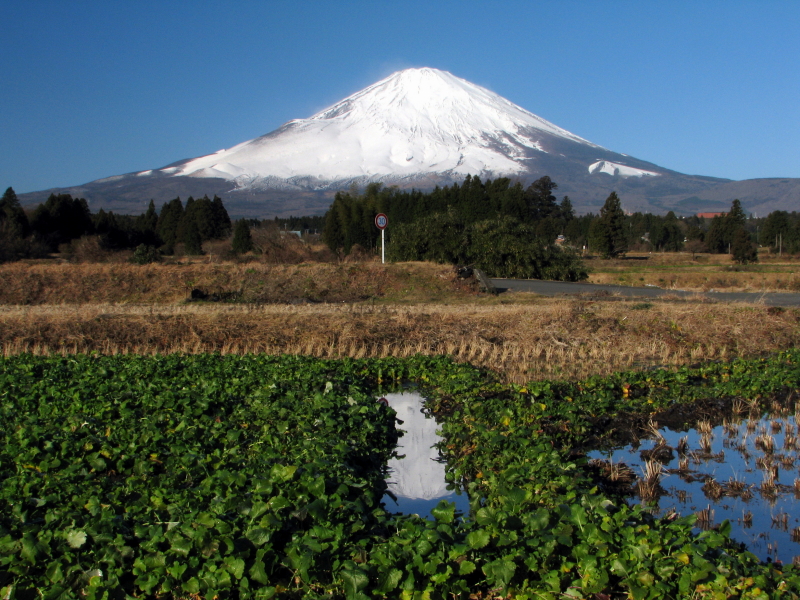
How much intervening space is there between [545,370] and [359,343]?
3556mm

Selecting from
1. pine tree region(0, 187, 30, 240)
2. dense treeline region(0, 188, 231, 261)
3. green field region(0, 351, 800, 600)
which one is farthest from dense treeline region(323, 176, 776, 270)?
green field region(0, 351, 800, 600)

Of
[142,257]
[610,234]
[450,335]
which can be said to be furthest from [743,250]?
[450,335]

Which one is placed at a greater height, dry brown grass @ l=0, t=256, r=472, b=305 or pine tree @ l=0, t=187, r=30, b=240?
pine tree @ l=0, t=187, r=30, b=240

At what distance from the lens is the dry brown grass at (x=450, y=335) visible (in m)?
12.0

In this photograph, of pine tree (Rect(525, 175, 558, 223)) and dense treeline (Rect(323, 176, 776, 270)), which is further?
pine tree (Rect(525, 175, 558, 223))

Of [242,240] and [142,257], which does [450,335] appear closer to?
[142,257]

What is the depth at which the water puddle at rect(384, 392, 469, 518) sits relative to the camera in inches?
210

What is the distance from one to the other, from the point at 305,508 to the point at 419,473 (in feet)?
7.36

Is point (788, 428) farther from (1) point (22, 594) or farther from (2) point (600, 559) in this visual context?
(1) point (22, 594)

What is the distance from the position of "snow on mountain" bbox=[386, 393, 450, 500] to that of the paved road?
13612 mm

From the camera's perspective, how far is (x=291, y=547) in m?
3.61

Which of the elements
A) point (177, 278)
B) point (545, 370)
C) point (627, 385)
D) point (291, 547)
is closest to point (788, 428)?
point (627, 385)

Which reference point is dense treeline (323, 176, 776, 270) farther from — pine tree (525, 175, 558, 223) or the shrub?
the shrub

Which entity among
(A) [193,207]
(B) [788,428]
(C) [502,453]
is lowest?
(B) [788,428]
